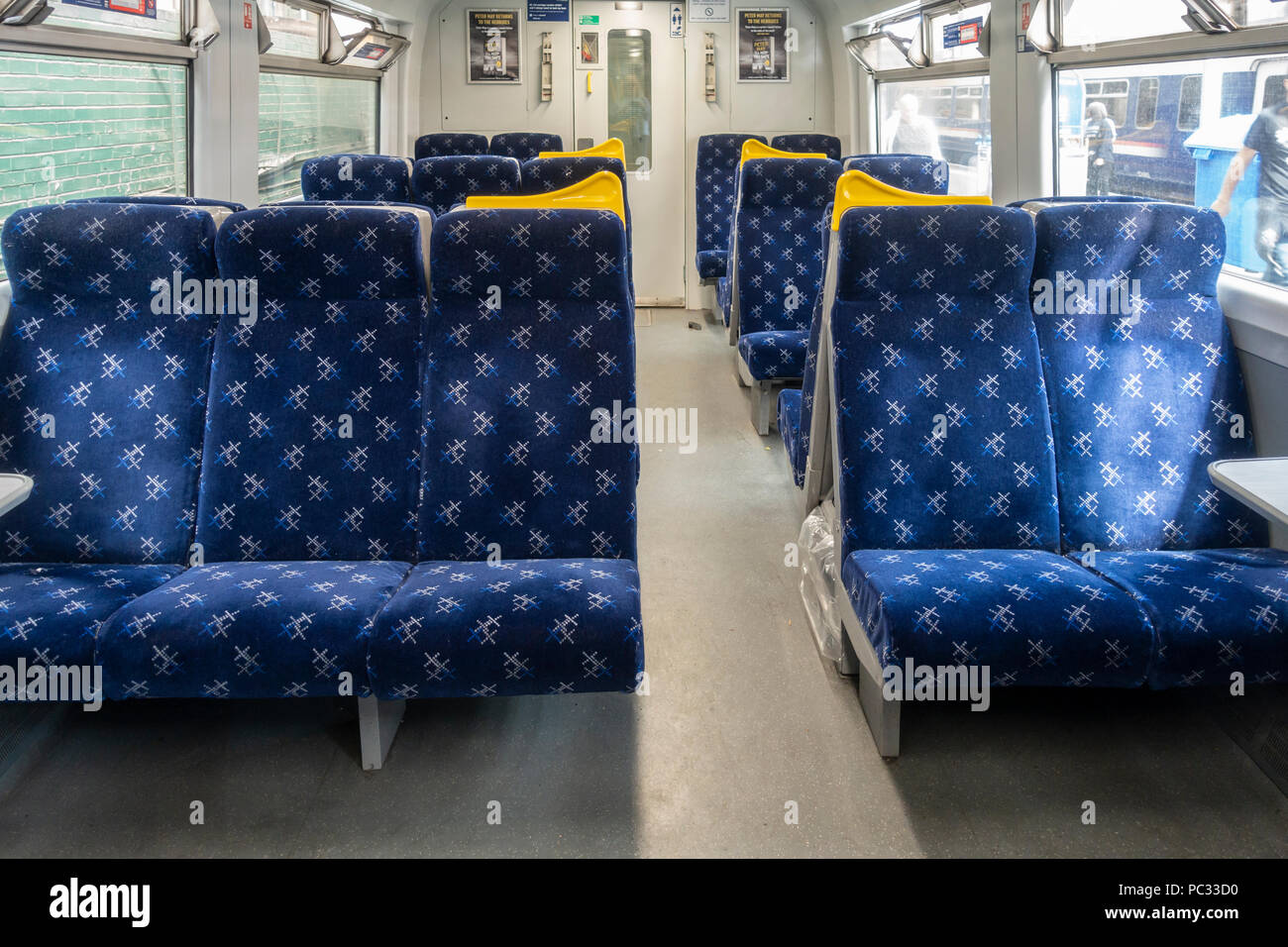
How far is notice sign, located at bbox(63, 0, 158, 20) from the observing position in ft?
11.8

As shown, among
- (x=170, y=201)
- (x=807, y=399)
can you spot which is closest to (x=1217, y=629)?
(x=807, y=399)

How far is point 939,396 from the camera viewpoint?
8.96 feet

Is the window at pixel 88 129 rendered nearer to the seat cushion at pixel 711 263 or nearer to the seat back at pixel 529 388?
the seat back at pixel 529 388

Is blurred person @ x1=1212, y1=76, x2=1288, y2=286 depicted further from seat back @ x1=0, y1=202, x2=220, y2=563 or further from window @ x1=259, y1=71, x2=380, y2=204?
window @ x1=259, y1=71, x2=380, y2=204

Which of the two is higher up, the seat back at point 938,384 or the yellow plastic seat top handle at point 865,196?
the yellow plastic seat top handle at point 865,196

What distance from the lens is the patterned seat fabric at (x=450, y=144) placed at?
777 cm

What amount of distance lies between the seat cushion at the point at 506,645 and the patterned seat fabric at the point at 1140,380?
4.18 feet

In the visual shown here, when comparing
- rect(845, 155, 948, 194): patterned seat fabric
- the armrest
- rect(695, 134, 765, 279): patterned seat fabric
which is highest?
rect(695, 134, 765, 279): patterned seat fabric

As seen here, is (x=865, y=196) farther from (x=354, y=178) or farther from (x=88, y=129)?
(x=354, y=178)

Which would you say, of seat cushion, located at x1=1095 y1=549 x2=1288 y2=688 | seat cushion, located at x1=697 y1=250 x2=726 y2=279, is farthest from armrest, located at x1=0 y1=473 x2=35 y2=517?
seat cushion, located at x1=697 y1=250 x2=726 y2=279

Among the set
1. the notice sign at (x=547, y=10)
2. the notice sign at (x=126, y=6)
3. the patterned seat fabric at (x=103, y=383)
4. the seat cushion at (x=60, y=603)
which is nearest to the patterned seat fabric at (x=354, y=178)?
the notice sign at (x=126, y=6)

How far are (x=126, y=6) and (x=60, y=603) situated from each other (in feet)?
8.75

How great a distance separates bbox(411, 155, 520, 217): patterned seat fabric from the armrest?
137 inches
